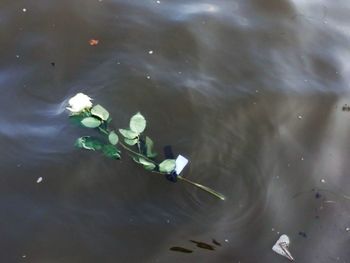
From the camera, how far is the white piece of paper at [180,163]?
267 centimetres

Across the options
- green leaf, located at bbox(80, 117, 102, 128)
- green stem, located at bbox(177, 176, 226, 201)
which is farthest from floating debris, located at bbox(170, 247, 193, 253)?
green leaf, located at bbox(80, 117, 102, 128)

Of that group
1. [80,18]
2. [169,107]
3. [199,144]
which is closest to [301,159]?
[199,144]

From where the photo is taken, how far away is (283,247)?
2.57 metres

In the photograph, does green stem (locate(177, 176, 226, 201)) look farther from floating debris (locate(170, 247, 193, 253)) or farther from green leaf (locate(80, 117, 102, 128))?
green leaf (locate(80, 117, 102, 128))

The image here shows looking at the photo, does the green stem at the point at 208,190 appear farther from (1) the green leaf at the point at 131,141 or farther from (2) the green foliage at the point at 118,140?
(1) the green leaf at the point at 131,141

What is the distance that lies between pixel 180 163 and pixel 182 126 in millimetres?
238

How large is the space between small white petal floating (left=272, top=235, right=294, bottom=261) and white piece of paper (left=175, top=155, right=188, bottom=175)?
626mm

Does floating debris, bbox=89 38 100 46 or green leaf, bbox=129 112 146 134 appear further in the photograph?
floating debris, bbox=89 38 100 46

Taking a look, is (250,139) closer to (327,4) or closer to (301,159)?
(301,159)

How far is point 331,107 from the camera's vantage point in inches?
122

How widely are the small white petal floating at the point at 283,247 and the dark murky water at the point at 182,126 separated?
3 cm

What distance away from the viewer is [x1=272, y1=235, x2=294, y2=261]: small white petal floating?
2541 millimetres

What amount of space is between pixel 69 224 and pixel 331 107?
175 cm

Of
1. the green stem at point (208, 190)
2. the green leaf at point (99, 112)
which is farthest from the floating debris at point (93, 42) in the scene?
the green stem at point (208, 190)
